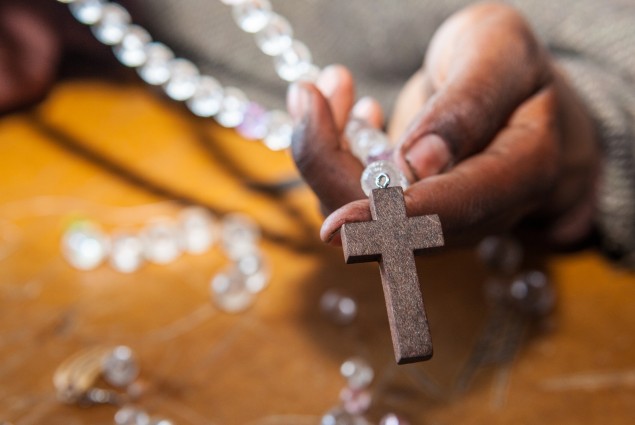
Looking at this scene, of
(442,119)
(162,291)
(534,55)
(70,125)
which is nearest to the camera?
(442,119)

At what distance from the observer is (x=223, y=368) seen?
687mm

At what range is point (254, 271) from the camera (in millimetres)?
775

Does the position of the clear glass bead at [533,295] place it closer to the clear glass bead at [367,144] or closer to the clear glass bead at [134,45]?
the clear glass bead at [367,144]

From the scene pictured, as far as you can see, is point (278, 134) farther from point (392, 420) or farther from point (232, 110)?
point (392, 420)

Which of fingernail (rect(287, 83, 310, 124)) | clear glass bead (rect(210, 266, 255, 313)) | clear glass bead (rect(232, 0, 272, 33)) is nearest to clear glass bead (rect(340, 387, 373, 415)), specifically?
clear glass bead (rect(210, 266, 255, 313))

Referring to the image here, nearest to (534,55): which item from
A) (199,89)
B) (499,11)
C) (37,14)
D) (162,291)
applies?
(499,11)

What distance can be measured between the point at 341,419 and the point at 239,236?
0.91 feet

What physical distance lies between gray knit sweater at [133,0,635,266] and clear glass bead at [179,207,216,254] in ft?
0.84

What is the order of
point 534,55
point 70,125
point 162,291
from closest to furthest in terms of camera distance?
point 534,55
point 162,291
point 70,125

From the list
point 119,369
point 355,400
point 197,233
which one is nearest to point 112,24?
point 197,233

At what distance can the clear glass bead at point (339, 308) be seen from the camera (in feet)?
2.37

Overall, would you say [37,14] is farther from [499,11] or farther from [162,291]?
[499,11]

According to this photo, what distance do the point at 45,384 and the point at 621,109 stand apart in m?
0.69

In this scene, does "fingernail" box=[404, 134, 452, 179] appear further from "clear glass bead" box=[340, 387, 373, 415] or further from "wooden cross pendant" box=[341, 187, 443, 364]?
"clear glass bead" box=[340, 387, 373, 415]
